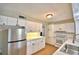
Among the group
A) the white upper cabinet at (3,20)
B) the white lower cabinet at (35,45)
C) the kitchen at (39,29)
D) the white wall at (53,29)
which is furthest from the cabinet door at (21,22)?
the white wall at (53,29)

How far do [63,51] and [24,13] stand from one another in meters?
0.91

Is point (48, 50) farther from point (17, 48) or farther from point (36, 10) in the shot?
point (36, 10)

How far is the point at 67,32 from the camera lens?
1556 mm

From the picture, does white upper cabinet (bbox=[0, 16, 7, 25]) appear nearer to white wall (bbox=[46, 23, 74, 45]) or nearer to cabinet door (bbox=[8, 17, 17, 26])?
cabinet door (bbox=[8, 17, 17, 26])

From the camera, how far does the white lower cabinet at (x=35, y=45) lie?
5.16 feet

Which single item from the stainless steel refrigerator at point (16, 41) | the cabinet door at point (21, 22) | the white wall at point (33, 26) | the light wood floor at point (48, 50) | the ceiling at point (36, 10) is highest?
the ceiling at point (36, 10)

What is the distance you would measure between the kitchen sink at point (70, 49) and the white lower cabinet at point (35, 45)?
0.35 m

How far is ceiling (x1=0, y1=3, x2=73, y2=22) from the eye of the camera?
4.98 ft


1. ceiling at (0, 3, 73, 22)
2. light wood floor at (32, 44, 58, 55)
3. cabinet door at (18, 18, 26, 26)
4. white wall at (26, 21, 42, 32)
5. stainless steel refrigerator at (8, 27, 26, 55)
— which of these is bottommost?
light wood floor at (32, 44, 58, 55)

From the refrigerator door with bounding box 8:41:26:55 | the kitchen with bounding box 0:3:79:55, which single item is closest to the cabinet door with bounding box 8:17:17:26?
the kitchen with bounding box 0:3:79:55

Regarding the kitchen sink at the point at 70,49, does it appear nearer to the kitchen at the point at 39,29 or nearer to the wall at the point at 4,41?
the kitchen at the point at 39,29
